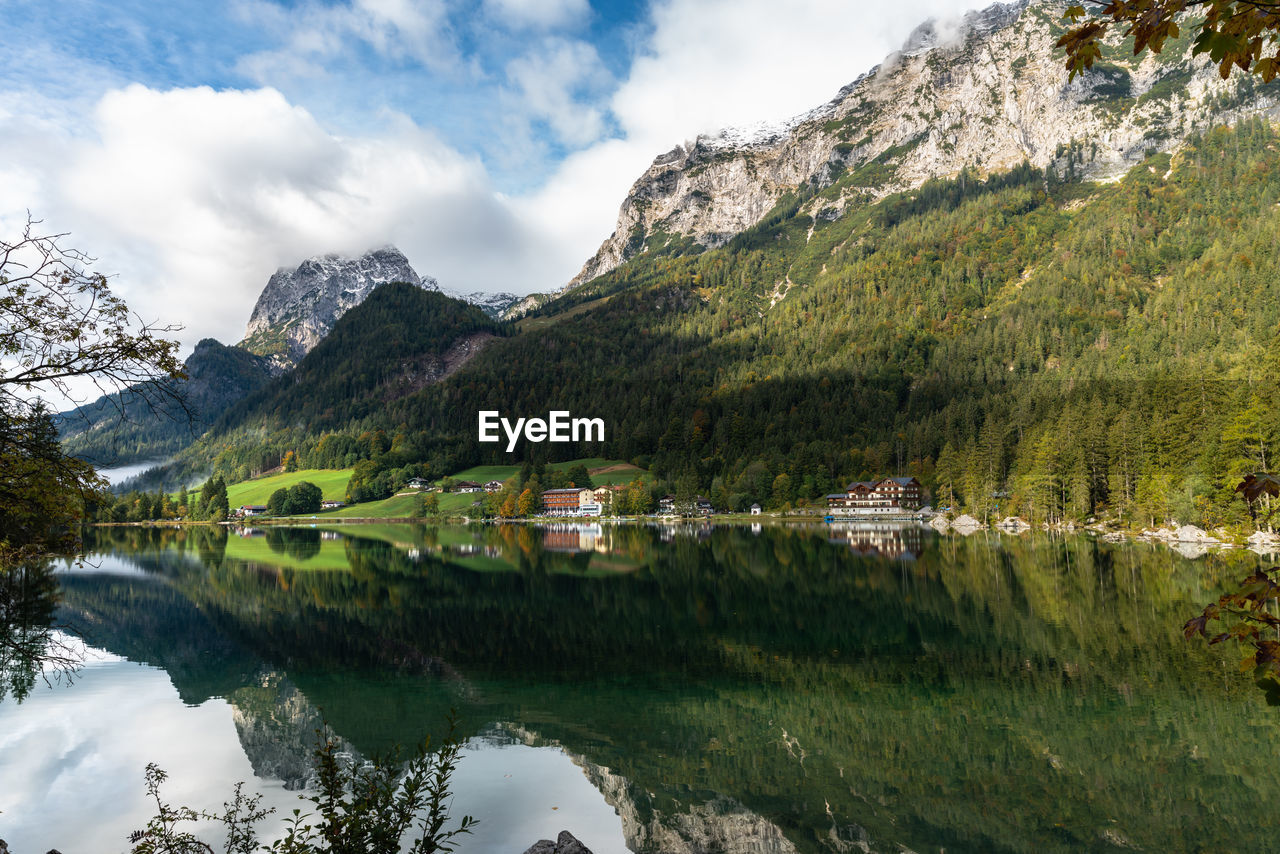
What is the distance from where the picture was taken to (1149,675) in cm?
2178

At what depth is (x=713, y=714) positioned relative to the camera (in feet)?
65.3

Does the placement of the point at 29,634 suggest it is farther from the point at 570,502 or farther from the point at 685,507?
the point at 570,502

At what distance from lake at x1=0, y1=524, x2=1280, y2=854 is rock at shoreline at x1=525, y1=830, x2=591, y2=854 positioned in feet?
5.39

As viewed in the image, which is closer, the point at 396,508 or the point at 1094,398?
the point at 1094,398

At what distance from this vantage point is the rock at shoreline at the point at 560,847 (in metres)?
11.5

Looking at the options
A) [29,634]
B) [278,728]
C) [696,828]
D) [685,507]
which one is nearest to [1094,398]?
[685,507]

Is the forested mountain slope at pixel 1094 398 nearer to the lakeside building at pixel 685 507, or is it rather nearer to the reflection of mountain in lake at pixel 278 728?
the lakeside building at pixel 685 507

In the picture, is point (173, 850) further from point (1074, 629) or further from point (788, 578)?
point (788, 578)

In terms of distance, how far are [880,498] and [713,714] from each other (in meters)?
136

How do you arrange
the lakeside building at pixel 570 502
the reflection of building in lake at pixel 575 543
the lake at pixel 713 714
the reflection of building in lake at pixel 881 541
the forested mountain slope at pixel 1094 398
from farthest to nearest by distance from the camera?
the lakeside building at pixel 570 502 < the reflection of building in lake at pixel 575 543 < the forested mountain slope at pixel 1094 398 < the reflection of building in lake at pixel 881 541 < the lake at pixel 713 714

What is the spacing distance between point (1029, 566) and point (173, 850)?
5395cm

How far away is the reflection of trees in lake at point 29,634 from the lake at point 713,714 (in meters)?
1.09

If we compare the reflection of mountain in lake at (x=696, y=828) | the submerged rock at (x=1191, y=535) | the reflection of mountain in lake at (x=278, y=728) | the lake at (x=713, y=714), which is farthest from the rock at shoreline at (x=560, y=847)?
the submerged rock at (x=1191, y=535)

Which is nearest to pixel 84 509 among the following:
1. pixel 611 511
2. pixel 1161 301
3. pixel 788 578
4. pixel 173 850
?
pixel 173 850
